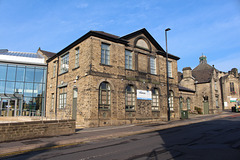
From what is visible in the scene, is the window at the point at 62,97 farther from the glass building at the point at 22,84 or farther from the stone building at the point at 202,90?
the stone building at the point at 202,90

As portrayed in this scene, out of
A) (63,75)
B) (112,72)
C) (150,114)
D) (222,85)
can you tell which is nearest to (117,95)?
(112,72)

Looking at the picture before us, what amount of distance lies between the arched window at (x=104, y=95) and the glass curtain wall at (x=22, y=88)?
10914mm

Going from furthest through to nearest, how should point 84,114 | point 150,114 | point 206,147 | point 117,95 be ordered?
point 150,114 → point 117,95 → point 84,114 → point 206,147

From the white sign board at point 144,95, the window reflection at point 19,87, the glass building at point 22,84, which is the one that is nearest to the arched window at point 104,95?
the white sign board at point 144,95

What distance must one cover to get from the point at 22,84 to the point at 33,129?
17096 millimetres

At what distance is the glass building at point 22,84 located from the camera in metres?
23.5

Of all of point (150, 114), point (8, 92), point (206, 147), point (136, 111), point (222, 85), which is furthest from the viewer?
point (222, 85)

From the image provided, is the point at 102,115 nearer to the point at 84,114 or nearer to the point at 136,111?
the point at 84,114

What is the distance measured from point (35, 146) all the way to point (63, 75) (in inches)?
515

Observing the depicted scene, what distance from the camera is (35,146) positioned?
813 cm

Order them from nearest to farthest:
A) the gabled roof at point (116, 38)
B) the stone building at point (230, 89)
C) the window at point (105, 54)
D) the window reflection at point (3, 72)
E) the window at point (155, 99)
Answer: the gabled roof at point (116, 38)
the window at point (105, 54)
the window at point (155, 99)
the window reflection at point (3, 72)
the stone building at point (230, 89)

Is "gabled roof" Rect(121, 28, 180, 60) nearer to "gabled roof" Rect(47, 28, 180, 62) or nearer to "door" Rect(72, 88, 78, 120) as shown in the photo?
"gabled roof" Rect(47, 28, 180, 62)

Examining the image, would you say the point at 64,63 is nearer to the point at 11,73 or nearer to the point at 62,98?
the point at 62,98

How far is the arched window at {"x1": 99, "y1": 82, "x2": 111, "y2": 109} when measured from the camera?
1631 centimetres
